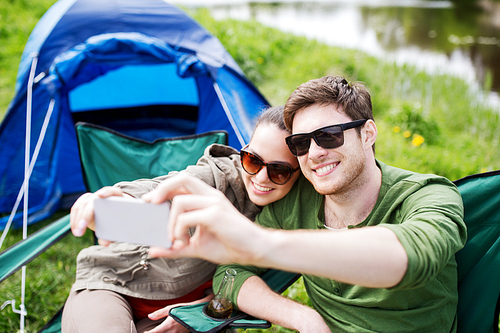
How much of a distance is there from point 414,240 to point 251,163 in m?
0.85

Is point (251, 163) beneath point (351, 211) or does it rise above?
above

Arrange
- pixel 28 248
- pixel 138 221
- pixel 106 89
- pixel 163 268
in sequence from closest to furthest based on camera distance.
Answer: pixel 138 221, pixel 163 268, pixel 28 248, pixel 106 89

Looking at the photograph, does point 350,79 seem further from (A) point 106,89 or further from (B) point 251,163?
(A) point 106,89

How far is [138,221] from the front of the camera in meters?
0.97

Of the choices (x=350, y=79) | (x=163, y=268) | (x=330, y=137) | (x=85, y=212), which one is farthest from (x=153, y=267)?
(x=350, y=79)

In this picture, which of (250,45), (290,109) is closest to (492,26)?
(250,45)

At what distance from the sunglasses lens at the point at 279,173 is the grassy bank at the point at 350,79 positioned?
1.80 feet

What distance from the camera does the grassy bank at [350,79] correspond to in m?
2.70

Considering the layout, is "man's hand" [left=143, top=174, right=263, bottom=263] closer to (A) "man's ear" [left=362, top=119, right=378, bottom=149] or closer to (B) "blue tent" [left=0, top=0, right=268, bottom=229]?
(A) "man's ear" [left=362, top=119, right=378, bottom=149]

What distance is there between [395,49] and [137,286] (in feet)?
29.3

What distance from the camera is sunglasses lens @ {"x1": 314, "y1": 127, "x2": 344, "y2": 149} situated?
1.43 m

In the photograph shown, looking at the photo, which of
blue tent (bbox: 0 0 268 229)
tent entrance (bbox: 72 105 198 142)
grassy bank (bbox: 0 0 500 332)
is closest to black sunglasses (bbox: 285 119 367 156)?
grassy bank (bbox: 0 0 500 332)

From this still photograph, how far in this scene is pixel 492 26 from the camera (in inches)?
414

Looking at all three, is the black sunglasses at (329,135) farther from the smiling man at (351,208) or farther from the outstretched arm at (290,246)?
the outstretched arm at (290,246)
